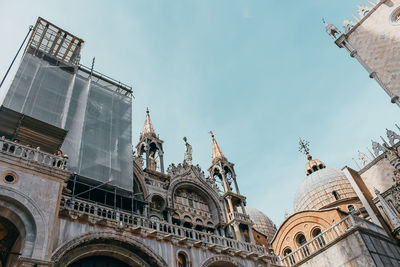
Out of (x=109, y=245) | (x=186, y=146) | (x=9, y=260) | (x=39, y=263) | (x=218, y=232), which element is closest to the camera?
(x=39, y=263)

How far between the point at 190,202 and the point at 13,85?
1160cm

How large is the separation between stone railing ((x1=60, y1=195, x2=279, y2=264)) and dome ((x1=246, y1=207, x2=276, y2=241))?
21.0 meters

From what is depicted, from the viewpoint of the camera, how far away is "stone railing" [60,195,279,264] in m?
13.0

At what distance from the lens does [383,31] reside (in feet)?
71.5

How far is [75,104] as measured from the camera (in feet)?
59.9

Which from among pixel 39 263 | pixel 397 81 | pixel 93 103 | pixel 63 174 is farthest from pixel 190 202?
pixel 397 81

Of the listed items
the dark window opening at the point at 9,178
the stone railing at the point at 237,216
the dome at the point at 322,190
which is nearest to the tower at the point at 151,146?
the stone railing at the point at 237,216

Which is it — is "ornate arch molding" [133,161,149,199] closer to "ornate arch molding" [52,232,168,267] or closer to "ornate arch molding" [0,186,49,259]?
"ornate arch molding" [52,232,168,267]

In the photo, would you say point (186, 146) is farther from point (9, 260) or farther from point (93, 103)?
point (9, 260)

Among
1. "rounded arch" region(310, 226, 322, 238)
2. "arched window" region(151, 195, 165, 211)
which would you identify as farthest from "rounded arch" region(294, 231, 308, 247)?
"arched window" region(151, 195, 165, 211)

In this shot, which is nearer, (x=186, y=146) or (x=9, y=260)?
(x=9, y=260)

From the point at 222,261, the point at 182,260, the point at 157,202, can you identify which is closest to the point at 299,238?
the point at 157,202

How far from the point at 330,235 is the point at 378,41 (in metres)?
12.4

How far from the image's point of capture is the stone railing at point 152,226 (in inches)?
513
